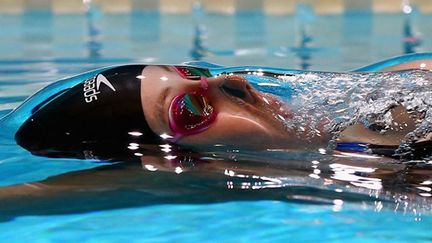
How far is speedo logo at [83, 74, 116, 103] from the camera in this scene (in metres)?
1.78

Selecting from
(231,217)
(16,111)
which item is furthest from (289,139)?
(16,111)

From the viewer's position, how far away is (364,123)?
1775 millimetres

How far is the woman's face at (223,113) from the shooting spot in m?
1.73

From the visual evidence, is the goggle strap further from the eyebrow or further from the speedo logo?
the speedo logo

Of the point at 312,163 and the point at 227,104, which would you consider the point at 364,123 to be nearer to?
the point at 312,163

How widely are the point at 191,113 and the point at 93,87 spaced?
0.85ft

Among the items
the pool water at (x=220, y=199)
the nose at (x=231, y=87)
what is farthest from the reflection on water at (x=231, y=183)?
the nose at (x=231, y=87)

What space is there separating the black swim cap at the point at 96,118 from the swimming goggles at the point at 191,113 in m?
0.07

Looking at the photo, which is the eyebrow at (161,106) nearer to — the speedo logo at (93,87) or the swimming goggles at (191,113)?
the swimming goggles at (191,113)

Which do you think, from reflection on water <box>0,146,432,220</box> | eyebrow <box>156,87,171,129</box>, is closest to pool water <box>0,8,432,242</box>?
reflection on water <box>0,146,432,220</box>

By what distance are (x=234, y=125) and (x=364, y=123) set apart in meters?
0.31

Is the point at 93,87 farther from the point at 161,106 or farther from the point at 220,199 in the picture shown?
the point at 220,199

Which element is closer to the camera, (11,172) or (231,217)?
(231,217)

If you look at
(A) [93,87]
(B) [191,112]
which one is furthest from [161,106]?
(A) [93,87]
